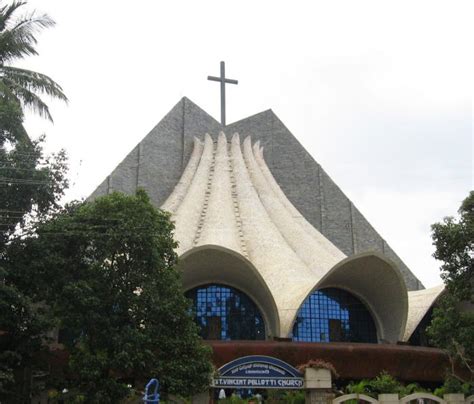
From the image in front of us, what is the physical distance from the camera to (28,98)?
789 inches

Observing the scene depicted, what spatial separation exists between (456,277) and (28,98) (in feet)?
44.6

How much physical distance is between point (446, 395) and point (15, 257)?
→ 40.9 ft

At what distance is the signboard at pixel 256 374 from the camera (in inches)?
678

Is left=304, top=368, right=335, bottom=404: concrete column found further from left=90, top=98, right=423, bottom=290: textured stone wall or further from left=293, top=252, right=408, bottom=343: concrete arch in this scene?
left=90, top=98, right=423, bottom=290: textured stone wall

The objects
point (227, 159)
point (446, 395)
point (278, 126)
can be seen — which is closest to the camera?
point (446, 395)

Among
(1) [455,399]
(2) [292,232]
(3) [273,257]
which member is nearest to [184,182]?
(2) [292,232]

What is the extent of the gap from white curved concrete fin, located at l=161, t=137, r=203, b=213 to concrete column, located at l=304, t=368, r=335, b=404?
16.8 meters

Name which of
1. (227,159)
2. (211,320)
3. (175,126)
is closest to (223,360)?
Answer: (211,320)

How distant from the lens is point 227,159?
37.6 m

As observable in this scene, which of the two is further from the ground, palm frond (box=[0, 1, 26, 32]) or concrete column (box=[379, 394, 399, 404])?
palm frond (box=[0, 1, 26, 32])

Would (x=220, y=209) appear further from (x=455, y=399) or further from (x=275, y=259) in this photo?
(x=455, y=399)

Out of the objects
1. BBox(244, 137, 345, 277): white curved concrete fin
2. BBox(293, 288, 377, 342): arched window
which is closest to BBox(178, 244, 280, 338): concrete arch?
BBox(293, 288, 377, 342): arched window

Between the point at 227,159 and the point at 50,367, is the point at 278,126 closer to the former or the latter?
the point at 227,159

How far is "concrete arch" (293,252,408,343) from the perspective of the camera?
27500 millimetres
